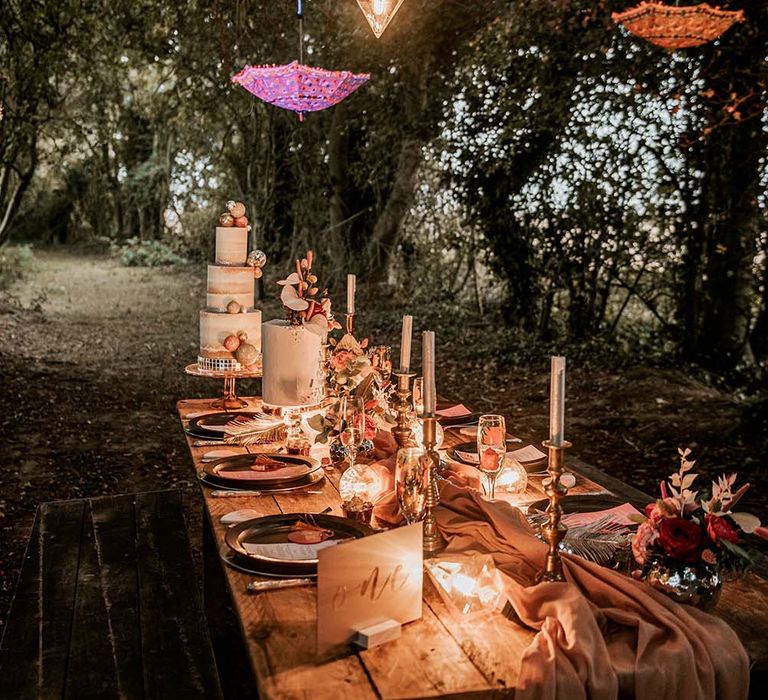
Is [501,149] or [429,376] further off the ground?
[501,149]

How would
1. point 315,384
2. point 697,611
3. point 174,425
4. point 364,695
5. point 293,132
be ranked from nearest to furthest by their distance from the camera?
point 364,695, point 697,611, point 315,384, point 174,425, point 293,132

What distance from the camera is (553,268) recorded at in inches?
359

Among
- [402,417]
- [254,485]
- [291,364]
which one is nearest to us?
[402,417]

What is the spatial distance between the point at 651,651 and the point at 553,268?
7632mm

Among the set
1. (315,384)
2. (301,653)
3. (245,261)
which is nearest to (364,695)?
(301,653)

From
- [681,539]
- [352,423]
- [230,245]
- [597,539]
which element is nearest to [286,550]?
[352,423]

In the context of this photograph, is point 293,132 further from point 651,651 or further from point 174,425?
point 651,651

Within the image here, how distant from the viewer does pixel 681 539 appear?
1.88 m

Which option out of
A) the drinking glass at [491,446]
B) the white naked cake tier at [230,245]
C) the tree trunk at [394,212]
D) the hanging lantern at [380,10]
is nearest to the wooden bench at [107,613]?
the drinking glass at [491,446]

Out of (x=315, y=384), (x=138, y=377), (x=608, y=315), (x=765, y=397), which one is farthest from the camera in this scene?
(x=608, y=315)

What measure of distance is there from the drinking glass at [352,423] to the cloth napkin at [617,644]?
0.89m

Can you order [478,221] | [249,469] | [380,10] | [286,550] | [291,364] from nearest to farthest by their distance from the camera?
[286,550]
[249,469]
[291,364]
[380,10]
[478,221]

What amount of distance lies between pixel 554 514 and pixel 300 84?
5436 mm

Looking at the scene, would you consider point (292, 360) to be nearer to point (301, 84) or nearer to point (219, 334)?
point (219, 334)
